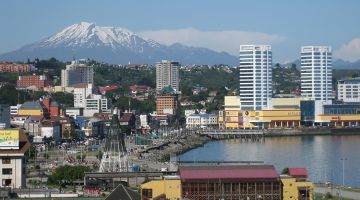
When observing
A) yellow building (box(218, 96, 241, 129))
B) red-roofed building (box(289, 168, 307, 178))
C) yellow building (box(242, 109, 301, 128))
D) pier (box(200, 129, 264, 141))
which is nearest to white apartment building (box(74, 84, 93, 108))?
yellow building (box(218, 96, 241, 129))

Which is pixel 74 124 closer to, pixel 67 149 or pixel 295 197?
pixel 67 149

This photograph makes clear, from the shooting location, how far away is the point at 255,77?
2687 inches

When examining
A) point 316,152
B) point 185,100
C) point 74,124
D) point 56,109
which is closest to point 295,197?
point 316,152

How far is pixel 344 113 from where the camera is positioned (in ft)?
228

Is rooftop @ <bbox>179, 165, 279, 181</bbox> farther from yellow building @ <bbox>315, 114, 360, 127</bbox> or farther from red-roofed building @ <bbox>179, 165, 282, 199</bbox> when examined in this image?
yellow building @ <bbox>315, 114, 360, 127</bbox>

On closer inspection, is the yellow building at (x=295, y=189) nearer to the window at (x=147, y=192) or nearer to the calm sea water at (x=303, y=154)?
the window at (x=147, y=192)

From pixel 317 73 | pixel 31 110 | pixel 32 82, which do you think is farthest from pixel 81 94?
pixel 317 73

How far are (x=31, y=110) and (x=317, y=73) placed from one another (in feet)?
72.8

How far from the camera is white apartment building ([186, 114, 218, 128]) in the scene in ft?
232

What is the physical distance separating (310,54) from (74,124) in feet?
70.1

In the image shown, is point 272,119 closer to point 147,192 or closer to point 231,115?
point 231,115

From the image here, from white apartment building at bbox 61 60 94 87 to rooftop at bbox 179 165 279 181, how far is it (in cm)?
6808

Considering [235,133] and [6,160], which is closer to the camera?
[6,160]

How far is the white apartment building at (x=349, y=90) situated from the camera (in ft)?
258
